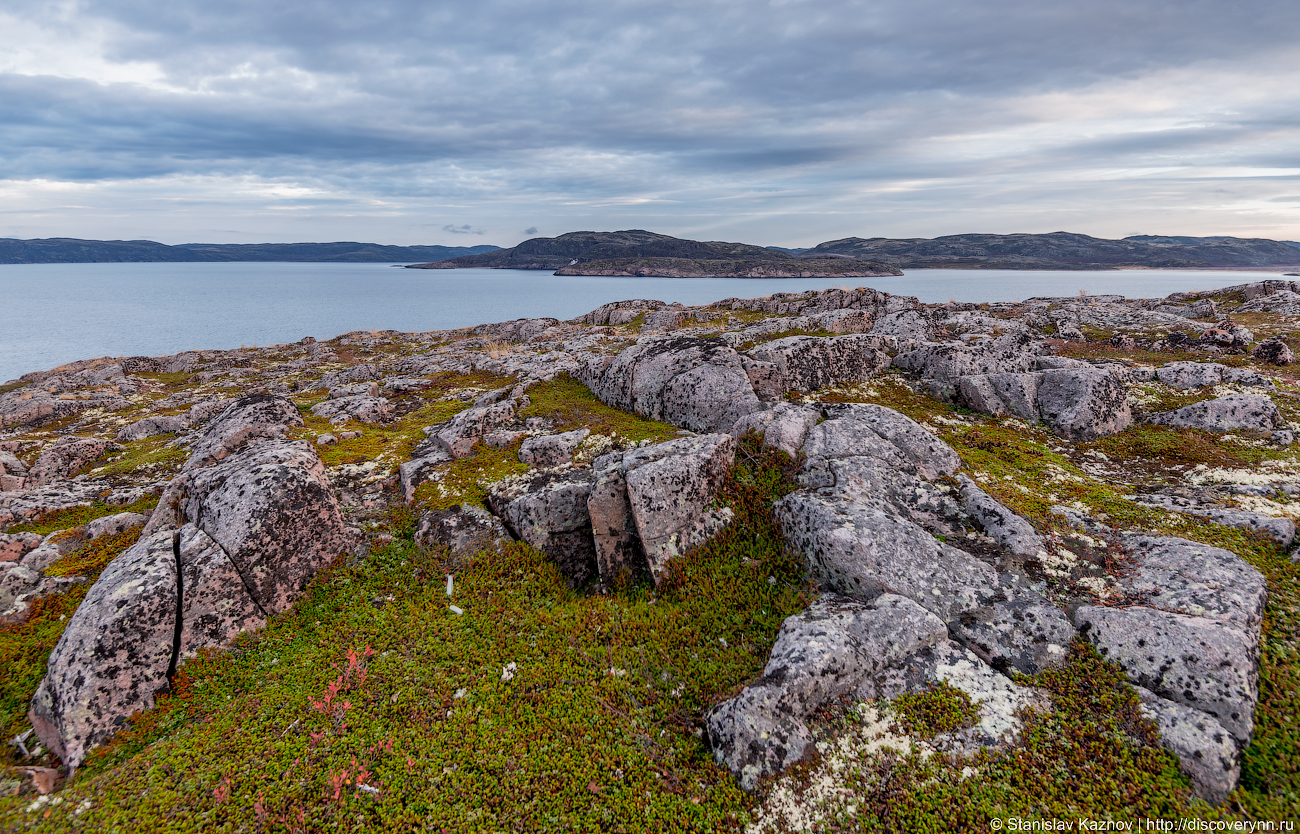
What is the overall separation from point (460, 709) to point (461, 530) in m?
5.12

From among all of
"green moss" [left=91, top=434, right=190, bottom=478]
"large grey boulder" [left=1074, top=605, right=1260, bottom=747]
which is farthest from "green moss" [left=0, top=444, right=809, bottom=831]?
"green moss" [left=91, top=434, right=190, bottom=478]

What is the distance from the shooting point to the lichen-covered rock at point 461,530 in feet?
42.3

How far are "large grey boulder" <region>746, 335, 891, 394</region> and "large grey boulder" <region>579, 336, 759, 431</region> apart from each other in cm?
184

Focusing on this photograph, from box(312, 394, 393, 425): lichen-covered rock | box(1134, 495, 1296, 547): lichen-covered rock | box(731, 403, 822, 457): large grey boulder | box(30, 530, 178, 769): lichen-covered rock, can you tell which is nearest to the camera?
box(30, 530, 178, 769): lichen-covered rock

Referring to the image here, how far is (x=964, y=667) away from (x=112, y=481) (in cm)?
2837

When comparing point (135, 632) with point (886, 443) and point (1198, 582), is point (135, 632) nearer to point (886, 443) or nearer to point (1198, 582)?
point (886, 443)

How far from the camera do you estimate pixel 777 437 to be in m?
14.7

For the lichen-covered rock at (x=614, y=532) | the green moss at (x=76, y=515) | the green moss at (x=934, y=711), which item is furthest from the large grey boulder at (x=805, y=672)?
the green moss at (x=76, y=515)

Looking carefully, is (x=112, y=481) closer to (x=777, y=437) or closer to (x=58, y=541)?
(x=58, y=541)

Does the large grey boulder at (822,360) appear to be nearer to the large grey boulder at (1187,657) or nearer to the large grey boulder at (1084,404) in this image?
the large grey boulder at (1084,404)

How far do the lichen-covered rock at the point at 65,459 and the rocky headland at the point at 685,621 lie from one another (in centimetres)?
121

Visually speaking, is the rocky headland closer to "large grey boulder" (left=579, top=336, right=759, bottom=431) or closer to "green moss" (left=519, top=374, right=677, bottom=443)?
"large grey boulder" (left=579, top=336, right=759, bottom=431)

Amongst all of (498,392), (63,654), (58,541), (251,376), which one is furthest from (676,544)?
(251,376)

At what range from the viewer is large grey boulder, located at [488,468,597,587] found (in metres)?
12.9
